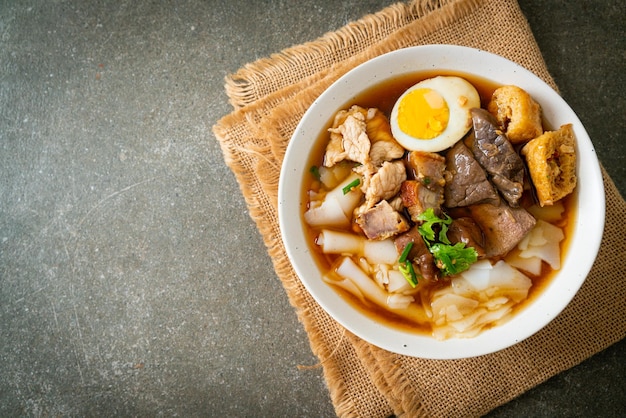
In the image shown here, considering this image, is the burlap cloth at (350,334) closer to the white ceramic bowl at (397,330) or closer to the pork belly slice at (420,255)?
the white ceramic bowl at (397,330)

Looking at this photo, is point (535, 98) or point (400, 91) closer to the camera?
point (535, 98)

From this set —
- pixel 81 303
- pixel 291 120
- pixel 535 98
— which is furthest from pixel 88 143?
pixel 535 98

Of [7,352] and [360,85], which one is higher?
[360,85]

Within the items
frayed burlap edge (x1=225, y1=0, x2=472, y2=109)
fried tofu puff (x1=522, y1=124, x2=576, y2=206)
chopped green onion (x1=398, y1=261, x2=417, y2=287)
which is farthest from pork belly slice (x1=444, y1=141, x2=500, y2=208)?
frayed burlap edge (x1=225, y1=0, x2=472, y2=109)

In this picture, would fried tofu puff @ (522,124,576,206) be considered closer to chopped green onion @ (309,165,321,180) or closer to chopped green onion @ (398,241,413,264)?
chopped green onion @ (398,241,413,264)

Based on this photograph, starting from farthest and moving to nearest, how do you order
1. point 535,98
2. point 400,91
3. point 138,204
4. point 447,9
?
point 138,204
point 447,9
point 400,91
point 535,98

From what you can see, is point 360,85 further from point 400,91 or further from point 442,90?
point 442,90

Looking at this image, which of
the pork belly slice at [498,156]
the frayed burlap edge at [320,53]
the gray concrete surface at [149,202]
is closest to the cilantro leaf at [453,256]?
the pork belly slice at [498,156]

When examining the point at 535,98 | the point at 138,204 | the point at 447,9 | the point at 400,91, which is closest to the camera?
the point at 535,98
